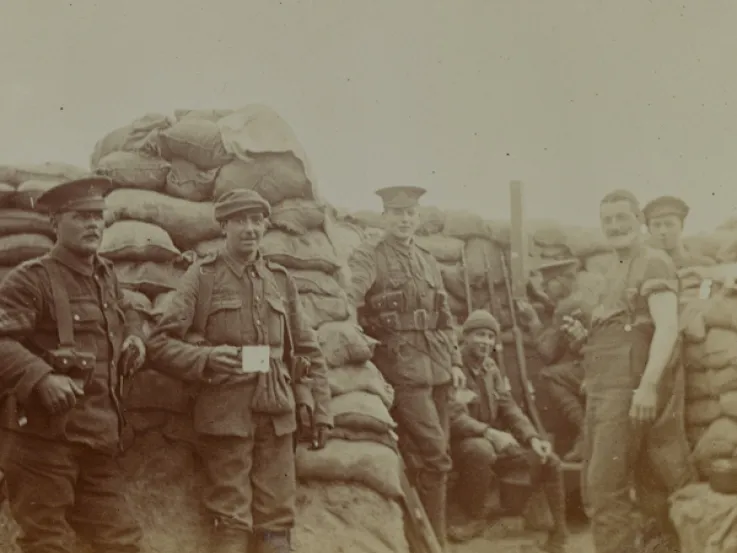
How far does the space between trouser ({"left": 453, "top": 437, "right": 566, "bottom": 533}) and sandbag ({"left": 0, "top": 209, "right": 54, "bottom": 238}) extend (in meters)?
2.15

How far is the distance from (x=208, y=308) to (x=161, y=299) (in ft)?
0.82

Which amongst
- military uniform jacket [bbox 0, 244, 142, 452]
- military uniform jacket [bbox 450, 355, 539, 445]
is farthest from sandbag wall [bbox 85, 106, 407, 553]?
military uniform jacket [bbox 450, 355, 539, 445]

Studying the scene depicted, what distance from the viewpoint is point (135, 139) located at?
387 cm

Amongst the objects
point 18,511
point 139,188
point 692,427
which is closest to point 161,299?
point 139,188

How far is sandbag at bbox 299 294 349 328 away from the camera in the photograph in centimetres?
377

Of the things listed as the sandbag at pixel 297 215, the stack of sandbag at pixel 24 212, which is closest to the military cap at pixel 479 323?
the sandbag at pixel 297 215

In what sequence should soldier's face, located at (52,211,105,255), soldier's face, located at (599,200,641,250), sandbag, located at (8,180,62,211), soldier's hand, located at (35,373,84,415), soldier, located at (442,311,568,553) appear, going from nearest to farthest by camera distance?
soldier's hand, located at (35,373,84,415)
soldier's face, located at (52,211,105,255)
sandbag, located at (8,180,62,211)
soldier's face, located at (599,200,641,250)
soldier, located at (442,311,568,553)

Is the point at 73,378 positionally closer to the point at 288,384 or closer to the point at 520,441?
the point at 288,384

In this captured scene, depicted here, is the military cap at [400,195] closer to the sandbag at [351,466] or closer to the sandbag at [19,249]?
the sandbag at [351,466]

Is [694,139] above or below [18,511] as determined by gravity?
above

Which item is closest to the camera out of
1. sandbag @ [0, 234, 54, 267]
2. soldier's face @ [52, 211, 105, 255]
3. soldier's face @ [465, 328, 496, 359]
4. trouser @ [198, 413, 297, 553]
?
soldier's face @ [52, 211, 105, 255]

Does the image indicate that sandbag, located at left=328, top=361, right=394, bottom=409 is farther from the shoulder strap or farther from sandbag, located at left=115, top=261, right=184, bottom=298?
the shoulder strap

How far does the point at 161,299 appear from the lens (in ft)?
11.6

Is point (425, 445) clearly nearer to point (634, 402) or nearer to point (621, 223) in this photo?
point (634, 402)
